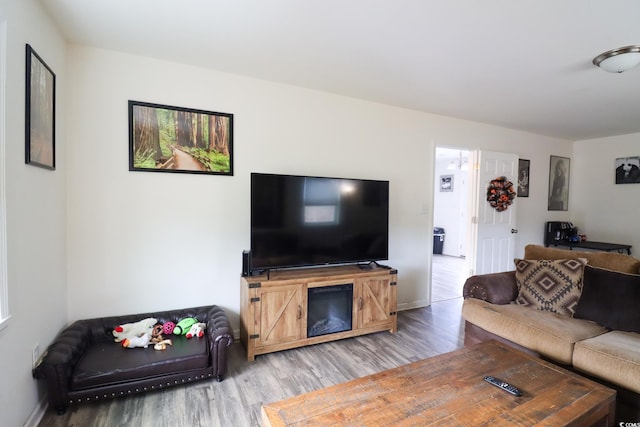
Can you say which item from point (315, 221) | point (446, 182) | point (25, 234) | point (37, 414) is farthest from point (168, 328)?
point (446, 182)

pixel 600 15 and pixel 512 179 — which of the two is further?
pixel 512 179

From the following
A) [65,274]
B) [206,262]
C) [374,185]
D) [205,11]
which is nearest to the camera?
[205,11]

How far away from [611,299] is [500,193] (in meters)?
2.43

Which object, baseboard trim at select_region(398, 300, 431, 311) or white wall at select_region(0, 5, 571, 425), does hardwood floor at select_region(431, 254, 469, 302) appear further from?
white wall at select_region(0, 5, 571, 425)

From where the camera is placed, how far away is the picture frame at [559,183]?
5.22 metres

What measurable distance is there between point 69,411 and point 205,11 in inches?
105

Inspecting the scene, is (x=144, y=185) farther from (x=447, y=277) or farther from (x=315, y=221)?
(x=447, y=277)

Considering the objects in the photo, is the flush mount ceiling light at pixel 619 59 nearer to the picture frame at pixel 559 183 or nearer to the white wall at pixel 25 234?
the picture frame at pixel 559 183

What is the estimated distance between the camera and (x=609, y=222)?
199 inches

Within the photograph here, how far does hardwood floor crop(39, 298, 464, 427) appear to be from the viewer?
186cm

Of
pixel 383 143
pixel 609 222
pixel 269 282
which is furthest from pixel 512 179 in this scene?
pixel 269 282

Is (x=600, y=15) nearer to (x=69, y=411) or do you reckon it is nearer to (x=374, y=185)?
(x=374, y=185)

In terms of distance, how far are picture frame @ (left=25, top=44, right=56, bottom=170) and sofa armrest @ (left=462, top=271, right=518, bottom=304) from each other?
3340 millimetres

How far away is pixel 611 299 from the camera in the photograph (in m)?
2.23
